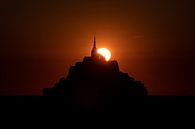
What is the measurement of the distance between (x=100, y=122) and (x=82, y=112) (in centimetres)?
2834

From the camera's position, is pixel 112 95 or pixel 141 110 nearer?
pixel 141 110

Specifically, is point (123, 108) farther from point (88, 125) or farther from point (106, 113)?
point (88, 125)

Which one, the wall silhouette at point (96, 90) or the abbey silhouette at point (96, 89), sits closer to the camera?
the wall silhouette at point (96, 90)

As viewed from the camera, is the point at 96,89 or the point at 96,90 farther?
the point at 96,89

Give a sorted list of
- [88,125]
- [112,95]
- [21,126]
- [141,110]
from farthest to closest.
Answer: [112,95], [141,110], [88,125], [21,126]

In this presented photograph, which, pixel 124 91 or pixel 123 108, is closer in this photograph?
pixel 123 108

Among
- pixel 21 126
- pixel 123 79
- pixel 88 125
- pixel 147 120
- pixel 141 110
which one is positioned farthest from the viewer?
pixel 123 79

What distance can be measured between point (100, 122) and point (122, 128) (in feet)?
43.7

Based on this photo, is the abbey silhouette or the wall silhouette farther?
the abbey silhouette

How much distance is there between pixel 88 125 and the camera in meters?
94.2

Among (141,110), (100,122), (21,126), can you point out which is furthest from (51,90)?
(21,126)

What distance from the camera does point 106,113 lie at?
415 feet

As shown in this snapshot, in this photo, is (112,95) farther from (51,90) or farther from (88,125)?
A: (88,125)

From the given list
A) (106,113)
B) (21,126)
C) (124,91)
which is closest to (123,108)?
(106,113)
